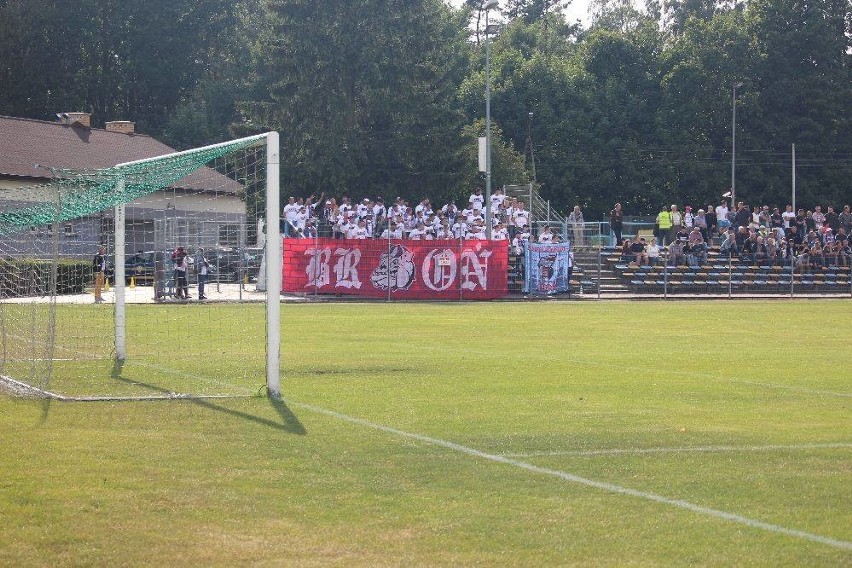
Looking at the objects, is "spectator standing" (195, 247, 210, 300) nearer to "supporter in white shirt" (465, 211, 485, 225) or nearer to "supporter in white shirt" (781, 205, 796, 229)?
"supporter in white shirt" (465, 211, 485, 225)

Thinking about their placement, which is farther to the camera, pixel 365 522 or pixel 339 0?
pixel 339 0

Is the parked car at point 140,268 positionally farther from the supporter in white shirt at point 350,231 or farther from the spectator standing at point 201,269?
the supporter in white shirt at point 350,231

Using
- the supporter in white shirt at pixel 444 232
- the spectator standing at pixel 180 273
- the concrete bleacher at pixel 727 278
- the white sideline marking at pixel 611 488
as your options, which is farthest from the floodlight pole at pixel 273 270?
the supporter in white shirt at pixel 444 232

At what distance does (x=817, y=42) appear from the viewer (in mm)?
80375

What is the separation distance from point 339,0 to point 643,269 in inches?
1052

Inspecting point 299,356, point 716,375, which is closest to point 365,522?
point 716,375

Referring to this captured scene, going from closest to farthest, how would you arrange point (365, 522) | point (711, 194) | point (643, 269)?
point (365, 522), point (643, 269), point (711, 194)

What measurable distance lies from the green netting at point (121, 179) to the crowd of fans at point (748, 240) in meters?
30.9

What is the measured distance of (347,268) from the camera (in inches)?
1577

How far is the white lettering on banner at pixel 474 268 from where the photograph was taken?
40531 millimetres

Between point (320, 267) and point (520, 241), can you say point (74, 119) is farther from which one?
point (520, 241)

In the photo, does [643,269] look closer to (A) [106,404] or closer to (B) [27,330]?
(B) [27,330]

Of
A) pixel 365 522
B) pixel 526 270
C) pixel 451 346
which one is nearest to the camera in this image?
pixel 365 522

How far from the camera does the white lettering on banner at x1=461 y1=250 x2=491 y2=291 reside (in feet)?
133
